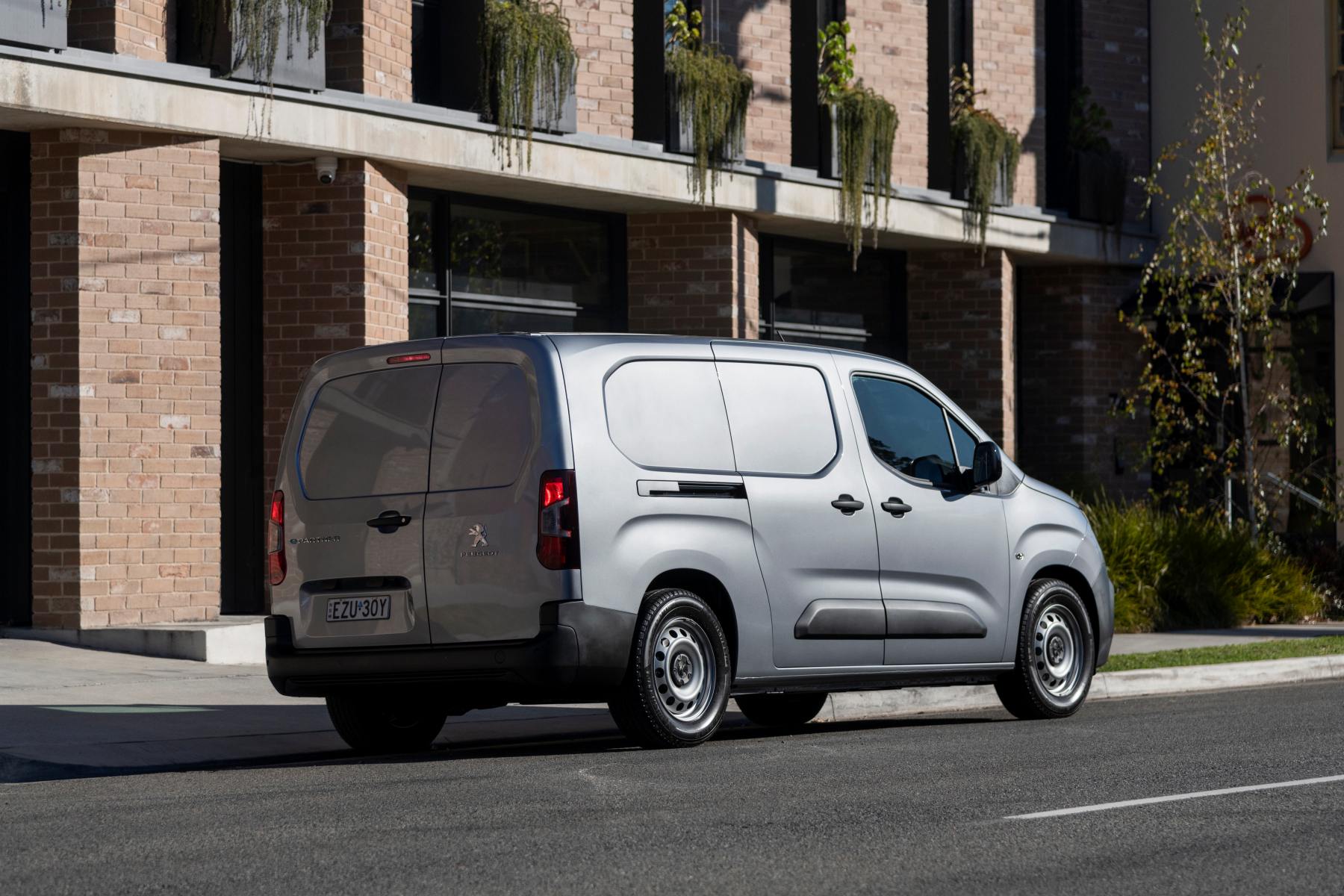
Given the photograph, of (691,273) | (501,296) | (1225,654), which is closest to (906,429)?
(1225,654)

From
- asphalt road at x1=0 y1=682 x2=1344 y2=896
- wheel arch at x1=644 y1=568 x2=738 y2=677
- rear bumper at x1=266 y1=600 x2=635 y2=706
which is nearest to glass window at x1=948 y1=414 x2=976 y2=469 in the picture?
asphalt road at x1=0 y1=682 x2=1344 y2=896

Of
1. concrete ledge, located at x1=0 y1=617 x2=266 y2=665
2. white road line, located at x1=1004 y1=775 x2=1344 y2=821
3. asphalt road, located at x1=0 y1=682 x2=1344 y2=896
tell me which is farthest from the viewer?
concrete ledge, located at x1=0 y1=617 x2=266 y2=665

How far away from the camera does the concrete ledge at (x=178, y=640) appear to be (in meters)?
13.6

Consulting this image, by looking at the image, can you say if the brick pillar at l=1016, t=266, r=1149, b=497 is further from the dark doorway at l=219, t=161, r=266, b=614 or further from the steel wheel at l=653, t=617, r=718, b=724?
the steel wheel at l=653, t=617, r=718, b=724

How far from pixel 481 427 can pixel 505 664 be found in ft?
3.56

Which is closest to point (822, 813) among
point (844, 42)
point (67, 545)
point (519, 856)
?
point (519, 856)

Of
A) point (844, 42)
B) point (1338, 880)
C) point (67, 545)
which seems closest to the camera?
point (1338, 880)

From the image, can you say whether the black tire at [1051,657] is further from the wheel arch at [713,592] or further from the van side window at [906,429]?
the wheel arch at [713,592]

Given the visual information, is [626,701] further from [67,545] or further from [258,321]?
[258,321]

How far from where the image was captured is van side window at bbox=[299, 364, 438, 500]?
9242mm

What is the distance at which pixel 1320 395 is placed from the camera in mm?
22078

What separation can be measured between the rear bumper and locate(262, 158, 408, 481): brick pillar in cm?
644

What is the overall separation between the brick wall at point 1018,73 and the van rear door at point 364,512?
46.7 ft

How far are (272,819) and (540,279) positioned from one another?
11601 millimetres
